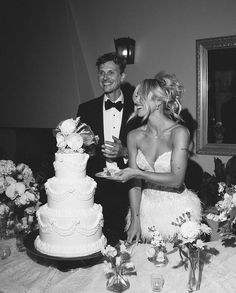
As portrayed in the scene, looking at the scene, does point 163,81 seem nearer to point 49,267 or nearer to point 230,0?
point 49,267

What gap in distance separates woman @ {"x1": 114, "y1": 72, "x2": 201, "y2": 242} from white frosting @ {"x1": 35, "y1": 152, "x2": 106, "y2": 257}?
0.63 meters

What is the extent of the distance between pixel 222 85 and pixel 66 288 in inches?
146

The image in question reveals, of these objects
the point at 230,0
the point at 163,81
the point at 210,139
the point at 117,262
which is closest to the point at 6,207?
the point at 117,262

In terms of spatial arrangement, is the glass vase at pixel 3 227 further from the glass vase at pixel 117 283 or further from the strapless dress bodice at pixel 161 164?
the strapless dress bodice at pixel 161 164

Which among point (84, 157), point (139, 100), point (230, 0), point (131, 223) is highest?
point (230, 0)

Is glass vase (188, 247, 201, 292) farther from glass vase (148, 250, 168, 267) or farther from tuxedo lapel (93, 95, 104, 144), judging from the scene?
tuxedo lapel (93, 95, 104, 144)

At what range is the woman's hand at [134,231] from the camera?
107 inches

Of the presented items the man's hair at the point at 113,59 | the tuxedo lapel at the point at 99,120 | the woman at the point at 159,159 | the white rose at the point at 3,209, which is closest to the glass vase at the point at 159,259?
the woman at the point at 159,159

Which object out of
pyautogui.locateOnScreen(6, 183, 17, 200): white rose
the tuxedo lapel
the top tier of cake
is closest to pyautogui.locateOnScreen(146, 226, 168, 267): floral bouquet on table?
the top tier of cake

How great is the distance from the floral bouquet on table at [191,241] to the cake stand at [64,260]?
56cm

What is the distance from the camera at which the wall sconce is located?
5.08 metres

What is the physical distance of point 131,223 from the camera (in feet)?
9.33

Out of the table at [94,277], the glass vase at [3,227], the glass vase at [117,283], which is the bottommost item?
the table at [94,277]

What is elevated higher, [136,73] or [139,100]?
[136,73]
